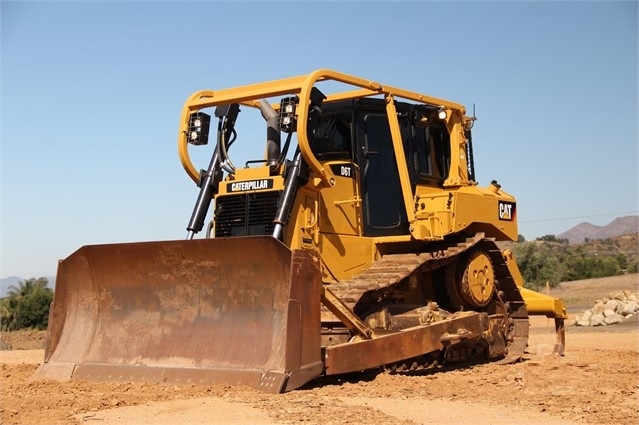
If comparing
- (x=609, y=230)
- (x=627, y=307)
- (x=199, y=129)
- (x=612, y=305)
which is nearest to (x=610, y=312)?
(x=627, y=307)

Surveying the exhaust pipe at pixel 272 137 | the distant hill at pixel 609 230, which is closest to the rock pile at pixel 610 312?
the exhaust pipe at pixel 272 137

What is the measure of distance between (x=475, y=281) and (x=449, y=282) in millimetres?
359

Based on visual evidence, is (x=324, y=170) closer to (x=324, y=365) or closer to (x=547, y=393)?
(x=324, y=365)

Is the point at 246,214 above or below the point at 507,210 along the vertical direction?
below

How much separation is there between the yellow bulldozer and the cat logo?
0.03 m

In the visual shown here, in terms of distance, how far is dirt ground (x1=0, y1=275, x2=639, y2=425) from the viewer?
6301mm

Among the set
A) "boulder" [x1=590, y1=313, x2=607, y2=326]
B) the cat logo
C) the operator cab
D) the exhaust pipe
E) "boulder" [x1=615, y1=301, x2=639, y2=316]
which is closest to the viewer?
the exhaust pipe

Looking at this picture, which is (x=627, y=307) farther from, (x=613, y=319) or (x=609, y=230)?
(x=609, y=230)

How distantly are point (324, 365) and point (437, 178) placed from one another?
4096 millimetres

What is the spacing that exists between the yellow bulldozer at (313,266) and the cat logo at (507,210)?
3 centimetres

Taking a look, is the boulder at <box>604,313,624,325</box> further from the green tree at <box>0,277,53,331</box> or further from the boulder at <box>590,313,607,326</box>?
the green tree at <box>0,277,53,331</box>

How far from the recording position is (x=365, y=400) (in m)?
7.12

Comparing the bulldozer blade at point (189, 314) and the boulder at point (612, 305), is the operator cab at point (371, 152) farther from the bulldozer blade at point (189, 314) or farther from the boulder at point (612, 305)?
the boulder at point (612, 305)

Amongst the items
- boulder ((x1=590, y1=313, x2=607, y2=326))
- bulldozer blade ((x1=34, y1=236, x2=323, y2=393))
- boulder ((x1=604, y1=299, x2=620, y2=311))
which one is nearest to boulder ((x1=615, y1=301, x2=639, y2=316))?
boulder ((x1=604, y1=299, x2=620, y2=311))
